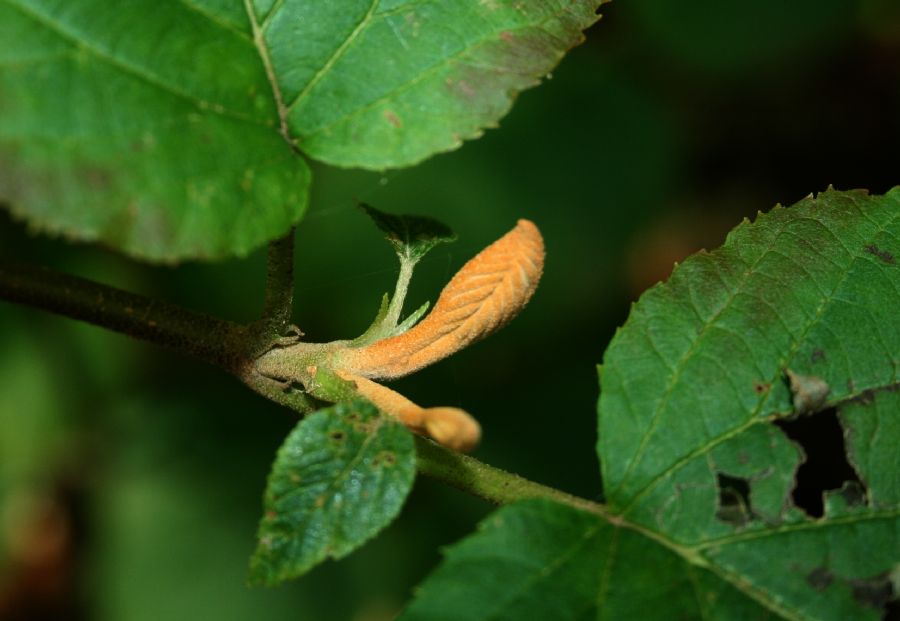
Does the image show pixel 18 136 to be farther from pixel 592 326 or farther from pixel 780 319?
pixel 592 326

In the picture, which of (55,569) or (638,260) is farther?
(638,260)

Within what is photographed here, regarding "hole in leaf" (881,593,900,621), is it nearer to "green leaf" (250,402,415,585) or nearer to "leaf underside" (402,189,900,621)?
"leaf underside" (402,189,900,621)

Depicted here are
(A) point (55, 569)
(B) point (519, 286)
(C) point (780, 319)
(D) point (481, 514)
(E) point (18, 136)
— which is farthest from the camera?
(A) point (55, 569)

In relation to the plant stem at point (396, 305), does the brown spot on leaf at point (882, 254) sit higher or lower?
higher

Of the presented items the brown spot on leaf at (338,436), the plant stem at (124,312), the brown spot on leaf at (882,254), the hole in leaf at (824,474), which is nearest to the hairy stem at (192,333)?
the plant stem at (124,312)

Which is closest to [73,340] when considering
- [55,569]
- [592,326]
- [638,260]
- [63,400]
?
[63,400]

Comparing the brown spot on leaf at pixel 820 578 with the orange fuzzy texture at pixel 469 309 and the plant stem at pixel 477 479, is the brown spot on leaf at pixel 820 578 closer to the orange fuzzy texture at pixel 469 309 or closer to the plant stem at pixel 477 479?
the plant stem at pixel 477 479

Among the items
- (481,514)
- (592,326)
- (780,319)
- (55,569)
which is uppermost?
(780,319)

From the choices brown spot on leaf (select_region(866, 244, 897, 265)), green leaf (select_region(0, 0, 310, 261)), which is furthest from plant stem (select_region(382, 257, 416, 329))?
brown spot on leaf (select_region(866, 244, 897, 265))
